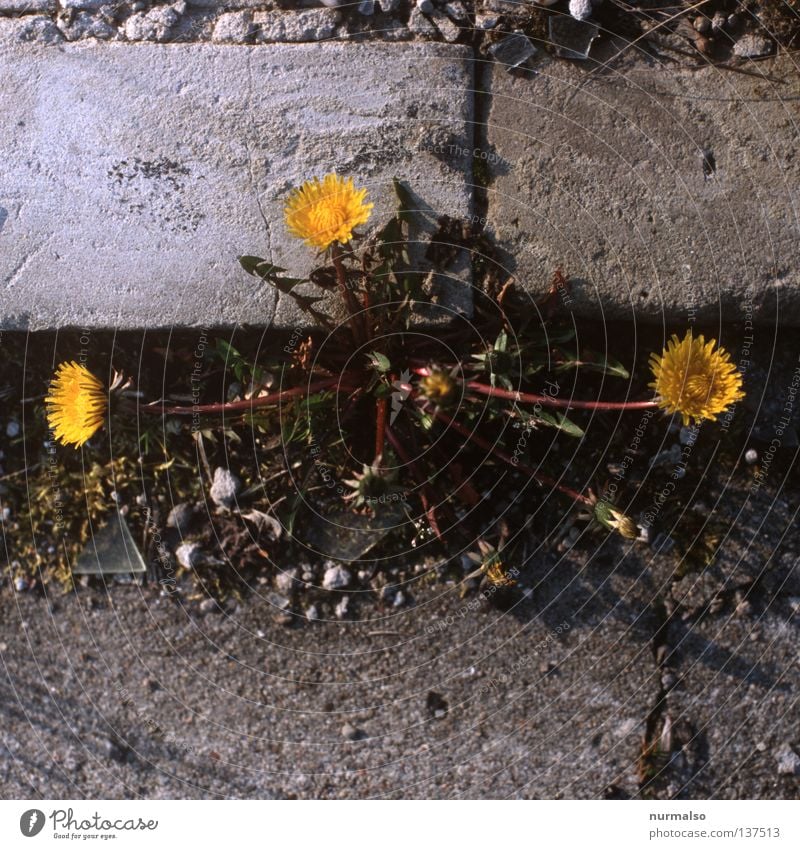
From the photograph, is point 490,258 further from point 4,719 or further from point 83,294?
point 4,719

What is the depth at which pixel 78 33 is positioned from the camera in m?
1.88

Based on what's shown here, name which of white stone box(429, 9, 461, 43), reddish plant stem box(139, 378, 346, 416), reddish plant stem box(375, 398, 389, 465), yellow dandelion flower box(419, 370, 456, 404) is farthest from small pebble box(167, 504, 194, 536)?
white stone box(429, 9, 461, 43)

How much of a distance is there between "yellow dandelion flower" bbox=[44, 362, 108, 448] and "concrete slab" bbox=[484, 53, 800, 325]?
101cm

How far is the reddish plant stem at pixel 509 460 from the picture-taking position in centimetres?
175

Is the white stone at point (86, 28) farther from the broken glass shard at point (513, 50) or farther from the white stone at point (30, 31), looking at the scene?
the broken glass shard at point (513, 50)

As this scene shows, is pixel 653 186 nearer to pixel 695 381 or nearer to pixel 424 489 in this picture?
pixel 695 381

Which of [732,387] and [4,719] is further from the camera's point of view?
[4,719]

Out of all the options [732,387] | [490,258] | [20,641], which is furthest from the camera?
[20,641]

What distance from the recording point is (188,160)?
1.85 m

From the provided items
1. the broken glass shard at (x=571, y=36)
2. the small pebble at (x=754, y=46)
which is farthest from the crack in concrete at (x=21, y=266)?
the small pebble at (x=754, y=46)

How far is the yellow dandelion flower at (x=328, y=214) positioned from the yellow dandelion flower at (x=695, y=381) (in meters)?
0.73

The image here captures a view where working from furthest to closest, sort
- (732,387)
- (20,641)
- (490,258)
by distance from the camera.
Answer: (20,641) → (490,258) → (732,387)

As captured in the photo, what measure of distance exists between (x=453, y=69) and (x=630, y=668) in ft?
5.03

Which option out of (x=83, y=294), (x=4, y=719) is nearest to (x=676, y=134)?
(x=83, y=294)
